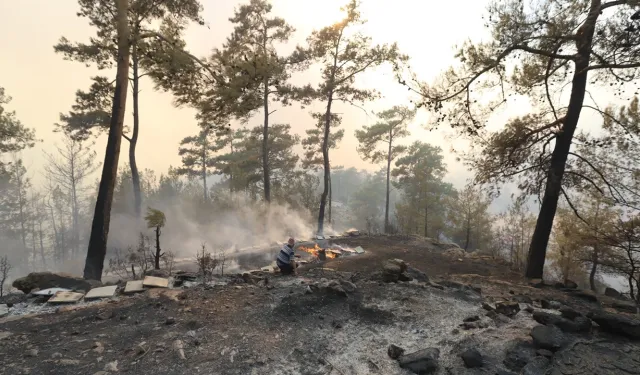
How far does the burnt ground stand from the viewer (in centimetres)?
383

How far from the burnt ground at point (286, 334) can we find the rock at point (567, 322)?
0.43ft

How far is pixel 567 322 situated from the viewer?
4496 millimetres

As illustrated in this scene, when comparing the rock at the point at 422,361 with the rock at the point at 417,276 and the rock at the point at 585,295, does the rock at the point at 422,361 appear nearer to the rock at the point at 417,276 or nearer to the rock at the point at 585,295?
the rock at the point at 417,276

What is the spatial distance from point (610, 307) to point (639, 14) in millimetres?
5715

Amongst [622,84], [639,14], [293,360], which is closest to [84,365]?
[293,360]

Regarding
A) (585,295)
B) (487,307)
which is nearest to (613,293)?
(585,295)

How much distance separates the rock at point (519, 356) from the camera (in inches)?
148

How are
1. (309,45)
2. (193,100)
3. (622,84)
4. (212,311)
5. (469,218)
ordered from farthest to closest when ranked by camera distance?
(469,218) → (309,45) → (193,100) → (622,84) → (212,311)

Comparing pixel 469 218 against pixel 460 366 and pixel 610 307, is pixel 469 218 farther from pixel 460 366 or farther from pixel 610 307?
pixel 460 366

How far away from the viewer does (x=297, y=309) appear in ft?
18.4

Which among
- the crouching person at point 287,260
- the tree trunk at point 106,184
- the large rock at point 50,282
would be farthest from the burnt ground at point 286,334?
the tree trunk at point 106,184

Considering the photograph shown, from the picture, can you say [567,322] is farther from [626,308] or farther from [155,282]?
[155,282]

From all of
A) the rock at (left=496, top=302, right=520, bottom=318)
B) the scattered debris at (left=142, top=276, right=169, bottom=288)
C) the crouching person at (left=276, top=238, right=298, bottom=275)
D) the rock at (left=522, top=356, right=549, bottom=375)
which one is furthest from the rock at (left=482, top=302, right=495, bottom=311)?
the scattered debris at (left=142, top=276, right=169, bottom=288)

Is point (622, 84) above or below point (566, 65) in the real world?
below
